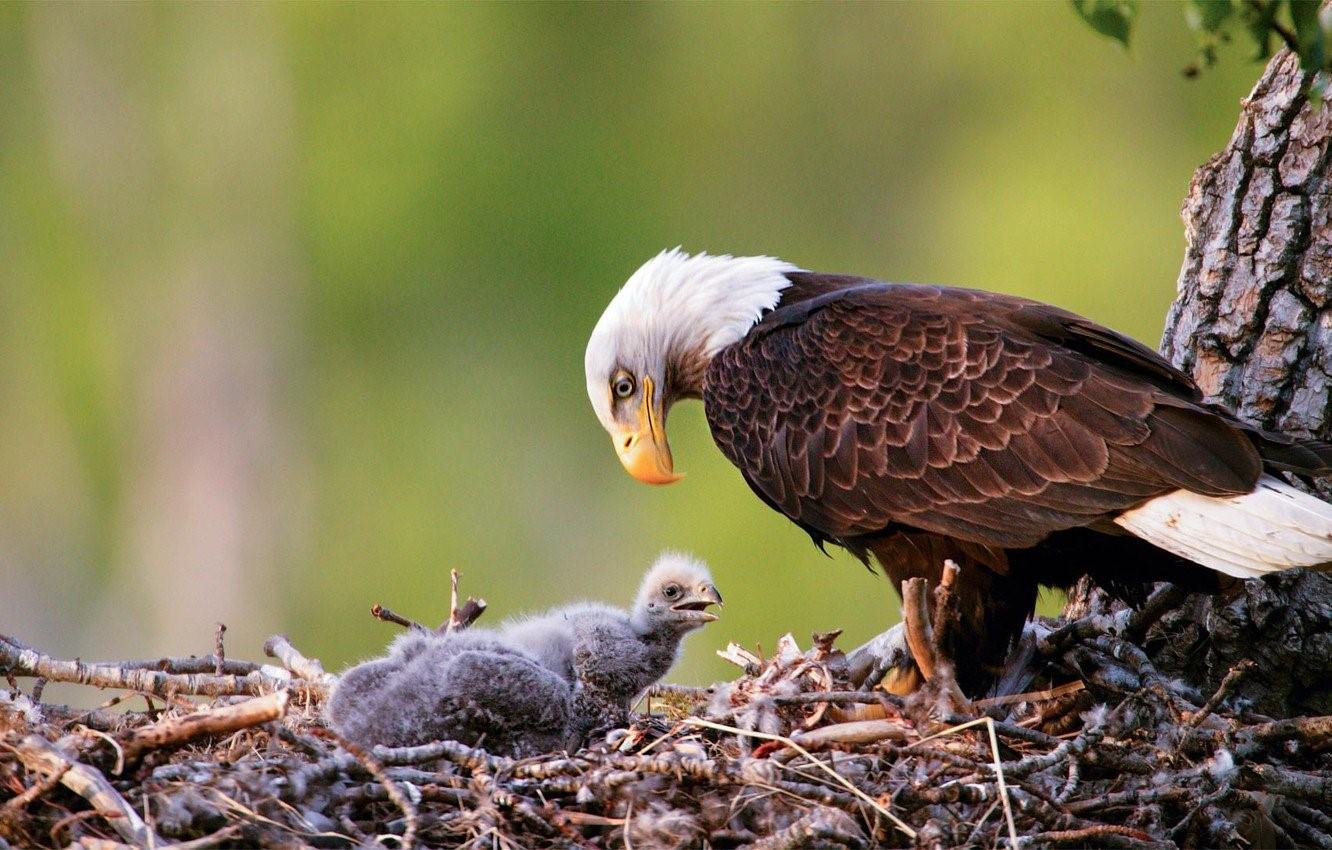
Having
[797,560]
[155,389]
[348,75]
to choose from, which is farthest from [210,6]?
[797,560]

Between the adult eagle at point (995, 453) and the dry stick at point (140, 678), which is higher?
the dry stick at point (140, 678)

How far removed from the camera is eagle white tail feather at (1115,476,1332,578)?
3.63 metres

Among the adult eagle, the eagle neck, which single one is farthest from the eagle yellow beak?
the adult eagle

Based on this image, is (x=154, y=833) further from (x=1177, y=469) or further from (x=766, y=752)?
(x=1177, y=469)

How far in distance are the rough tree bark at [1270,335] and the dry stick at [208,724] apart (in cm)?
261

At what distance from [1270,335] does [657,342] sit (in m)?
1.80

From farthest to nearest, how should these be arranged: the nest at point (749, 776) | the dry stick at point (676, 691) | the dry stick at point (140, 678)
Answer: the dry stick at point (676, 691) < the dry stick at point (140, 678) < the nest at point (749, 776)

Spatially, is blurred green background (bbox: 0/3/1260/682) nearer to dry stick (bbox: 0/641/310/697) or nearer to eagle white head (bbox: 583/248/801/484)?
eagle white head (bbox: 583/248/801/484)

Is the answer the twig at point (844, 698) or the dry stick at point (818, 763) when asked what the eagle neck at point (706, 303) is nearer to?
the twig at point (844, 698)

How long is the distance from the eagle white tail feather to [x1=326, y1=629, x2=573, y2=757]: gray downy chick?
1531 mm

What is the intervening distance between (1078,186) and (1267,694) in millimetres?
7501

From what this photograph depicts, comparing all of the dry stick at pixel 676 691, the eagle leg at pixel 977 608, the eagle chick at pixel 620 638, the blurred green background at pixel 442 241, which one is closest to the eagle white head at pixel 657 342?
the eagle chick at pixel 620 638

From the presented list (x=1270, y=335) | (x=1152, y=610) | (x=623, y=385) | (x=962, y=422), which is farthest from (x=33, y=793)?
(x=1270, y=335)

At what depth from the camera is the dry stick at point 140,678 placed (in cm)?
404
